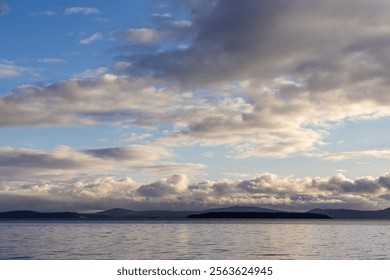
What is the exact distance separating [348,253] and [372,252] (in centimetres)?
522

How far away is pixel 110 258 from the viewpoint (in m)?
74.7
